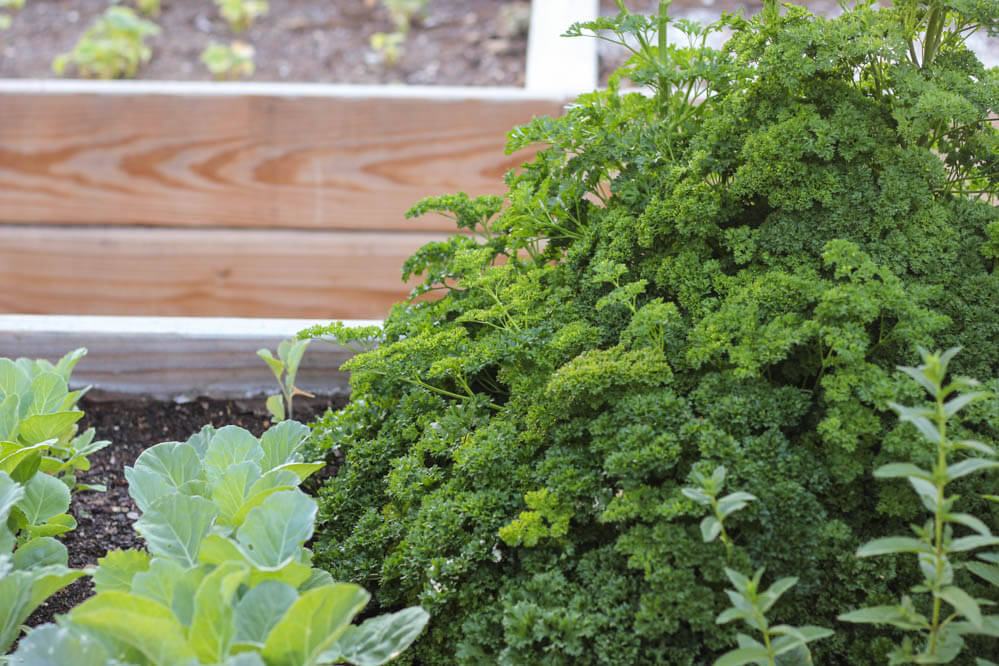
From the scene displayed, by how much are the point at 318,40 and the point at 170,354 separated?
203 centimetres

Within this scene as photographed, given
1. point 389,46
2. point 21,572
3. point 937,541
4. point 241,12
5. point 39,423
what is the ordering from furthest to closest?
point 241,12
point 389,46
point 39,423
point 21,572
point 937,541

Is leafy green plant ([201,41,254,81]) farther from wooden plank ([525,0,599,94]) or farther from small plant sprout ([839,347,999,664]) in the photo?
small plant sprout ([839,347,999,664])

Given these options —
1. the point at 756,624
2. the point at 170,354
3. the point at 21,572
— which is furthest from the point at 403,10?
the point at 756,624

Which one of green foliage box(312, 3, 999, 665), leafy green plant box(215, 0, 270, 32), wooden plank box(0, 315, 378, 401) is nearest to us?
green foliage box(312, 3, 999, 665)

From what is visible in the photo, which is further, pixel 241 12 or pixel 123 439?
pixel 241 12

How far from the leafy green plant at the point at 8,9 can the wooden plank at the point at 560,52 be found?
1995 millimetres

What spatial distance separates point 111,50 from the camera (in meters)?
2.83

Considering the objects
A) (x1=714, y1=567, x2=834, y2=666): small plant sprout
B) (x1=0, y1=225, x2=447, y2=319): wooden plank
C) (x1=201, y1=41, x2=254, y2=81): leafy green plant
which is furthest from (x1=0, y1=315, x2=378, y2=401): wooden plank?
(x1=201, y1=41, x2=254, y2=81): leafy green plant

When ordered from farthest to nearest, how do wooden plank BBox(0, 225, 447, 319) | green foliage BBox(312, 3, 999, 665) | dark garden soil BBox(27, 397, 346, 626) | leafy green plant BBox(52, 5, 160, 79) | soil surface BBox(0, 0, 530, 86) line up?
soil surface BBox(0, 0, 530, 86) → leafy green plant BBox(52, 5, 160, 79) → wooden plank BBox(0, 225, 447, 319) → dark garden soil BBox(27, 397, 346, 626) → green foliage BBox(312, 3, 999, 665)

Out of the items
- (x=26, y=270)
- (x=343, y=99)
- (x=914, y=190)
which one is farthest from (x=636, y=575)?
(x=26, y=270)

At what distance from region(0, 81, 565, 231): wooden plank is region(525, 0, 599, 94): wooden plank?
16cm

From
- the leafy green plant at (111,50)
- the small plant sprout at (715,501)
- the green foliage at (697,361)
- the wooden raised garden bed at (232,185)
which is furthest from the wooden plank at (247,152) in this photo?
the small plant sprout at (715,501)

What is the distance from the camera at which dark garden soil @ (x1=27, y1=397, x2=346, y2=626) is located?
1.26m

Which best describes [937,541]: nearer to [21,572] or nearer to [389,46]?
[21,572]
